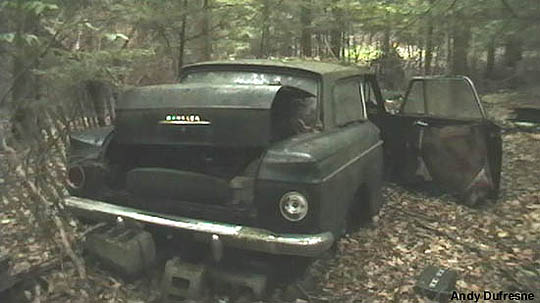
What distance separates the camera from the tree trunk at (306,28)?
1032cm

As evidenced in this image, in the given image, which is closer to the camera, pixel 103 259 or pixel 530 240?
pixel 103 259

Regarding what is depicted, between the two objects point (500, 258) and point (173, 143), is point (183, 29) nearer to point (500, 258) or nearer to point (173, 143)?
point (173, 143)

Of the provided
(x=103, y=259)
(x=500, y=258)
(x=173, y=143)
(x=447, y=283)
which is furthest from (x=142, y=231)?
(x=500, y=258)

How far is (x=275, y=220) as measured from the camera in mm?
3742

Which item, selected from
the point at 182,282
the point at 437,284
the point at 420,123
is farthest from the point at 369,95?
the point at 182,282

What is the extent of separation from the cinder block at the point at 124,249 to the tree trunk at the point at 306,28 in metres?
6.54

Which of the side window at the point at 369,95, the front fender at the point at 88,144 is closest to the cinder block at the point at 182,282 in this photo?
the front fender at the point at 88,144

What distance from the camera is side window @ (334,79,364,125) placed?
5040 millimetres

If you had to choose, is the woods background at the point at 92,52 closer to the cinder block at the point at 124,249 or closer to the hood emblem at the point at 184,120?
the cinder block at the point at 124,249

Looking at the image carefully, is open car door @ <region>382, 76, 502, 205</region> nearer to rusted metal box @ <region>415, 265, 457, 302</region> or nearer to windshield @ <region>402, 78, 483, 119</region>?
windshield @ <region>402, 78, 483, 119</region>

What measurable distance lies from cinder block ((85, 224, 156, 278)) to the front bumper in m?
0.16

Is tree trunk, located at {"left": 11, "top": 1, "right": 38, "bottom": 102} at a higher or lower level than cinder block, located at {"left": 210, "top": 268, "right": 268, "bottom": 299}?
higher

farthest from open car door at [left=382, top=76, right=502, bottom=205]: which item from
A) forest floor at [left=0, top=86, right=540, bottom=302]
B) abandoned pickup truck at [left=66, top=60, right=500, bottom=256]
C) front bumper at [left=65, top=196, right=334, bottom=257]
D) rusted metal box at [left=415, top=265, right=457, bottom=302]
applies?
front bumper at [left=65, top=196, right=334, bottom=257]

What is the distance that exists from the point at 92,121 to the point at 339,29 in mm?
8002
